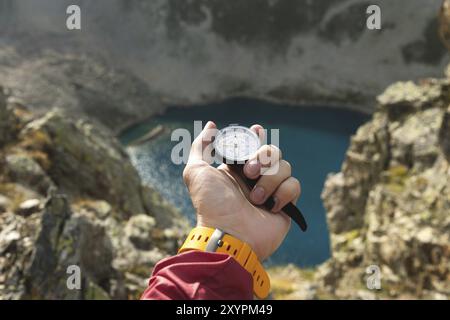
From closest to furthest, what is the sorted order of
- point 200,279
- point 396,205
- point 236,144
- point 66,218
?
1. point 200,279
2. point 236,144
3. point 66,218
4. point 396,205

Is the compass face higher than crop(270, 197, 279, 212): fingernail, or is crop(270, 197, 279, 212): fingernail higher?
the compass face

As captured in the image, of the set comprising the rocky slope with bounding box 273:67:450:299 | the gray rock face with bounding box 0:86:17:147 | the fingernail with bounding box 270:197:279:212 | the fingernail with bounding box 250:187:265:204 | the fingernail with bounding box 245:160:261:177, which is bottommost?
the rocky slope with bounding box 273:67:450:299

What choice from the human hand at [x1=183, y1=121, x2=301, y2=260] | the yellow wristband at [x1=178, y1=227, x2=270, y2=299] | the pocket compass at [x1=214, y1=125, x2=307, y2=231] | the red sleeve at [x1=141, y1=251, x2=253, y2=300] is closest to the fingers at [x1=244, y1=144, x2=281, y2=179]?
the human hand at [x1=183, y1=121, x2=301, y2=260]

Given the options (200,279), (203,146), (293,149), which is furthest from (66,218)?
(293,149)

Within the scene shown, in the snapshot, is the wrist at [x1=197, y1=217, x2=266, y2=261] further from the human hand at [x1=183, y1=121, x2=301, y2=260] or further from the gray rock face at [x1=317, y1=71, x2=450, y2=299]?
the gray rock face at [x1=317, y1=71, x2=450, y2=299]

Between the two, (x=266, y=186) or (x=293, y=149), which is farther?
(x=293, y=149)

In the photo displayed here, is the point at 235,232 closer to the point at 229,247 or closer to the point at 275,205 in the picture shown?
the point at 229,247

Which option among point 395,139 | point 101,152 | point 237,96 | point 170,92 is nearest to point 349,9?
point 237,96
